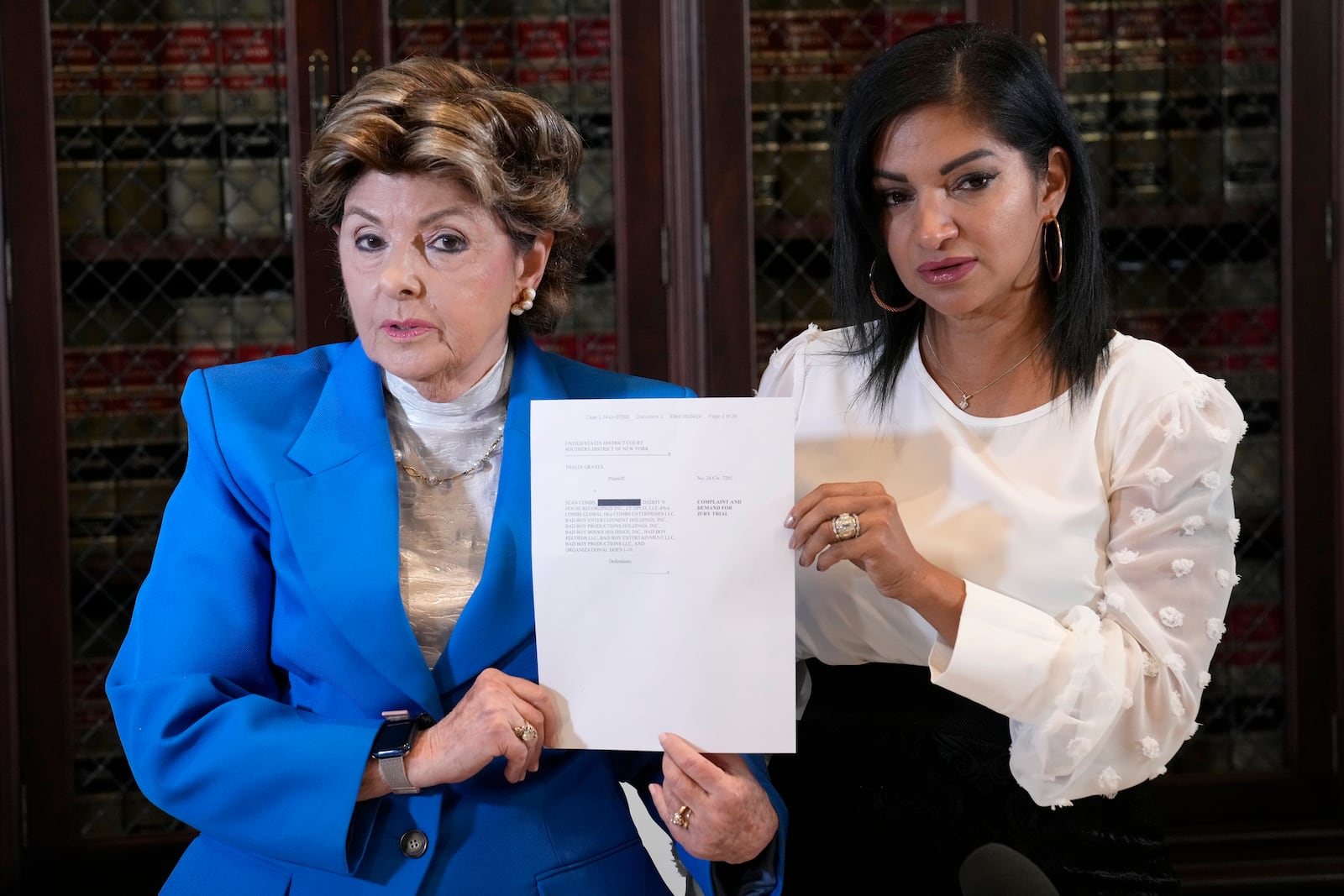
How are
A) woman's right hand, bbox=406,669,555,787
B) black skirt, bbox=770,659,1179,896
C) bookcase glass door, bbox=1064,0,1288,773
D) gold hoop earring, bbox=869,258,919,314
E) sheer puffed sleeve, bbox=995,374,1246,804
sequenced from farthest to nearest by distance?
bookcase glass door, bbox=1064,0,1288,773
gold hoop earring, bbox=869,258,919,314
black skirt, bbox=770,659,1179,896
sheer puffed sleeve, bbox=995,374,1246,804
woman's right hand, bbox=406,669,555,787

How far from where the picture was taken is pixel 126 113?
228 centimetres

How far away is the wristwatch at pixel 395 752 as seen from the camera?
122 cm

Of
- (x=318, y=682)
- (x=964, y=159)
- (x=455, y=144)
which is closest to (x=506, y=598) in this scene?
(x=318, y=682)

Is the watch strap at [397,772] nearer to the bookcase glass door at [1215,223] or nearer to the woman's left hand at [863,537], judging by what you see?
the woman's left hand at [863,537]

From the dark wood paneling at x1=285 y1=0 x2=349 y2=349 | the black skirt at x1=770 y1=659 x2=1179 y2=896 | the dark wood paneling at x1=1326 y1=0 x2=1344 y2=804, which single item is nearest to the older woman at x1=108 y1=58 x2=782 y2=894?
the black skirt at x1=770 y1=659 x2=1179 y2=896

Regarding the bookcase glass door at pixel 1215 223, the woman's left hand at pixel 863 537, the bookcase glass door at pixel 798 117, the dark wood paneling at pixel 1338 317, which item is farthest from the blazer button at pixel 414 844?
the dark wood paneling at pixel 1338 317

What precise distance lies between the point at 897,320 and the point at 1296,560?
4.35ft

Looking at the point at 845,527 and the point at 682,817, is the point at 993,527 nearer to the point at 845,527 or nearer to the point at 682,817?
the point at 845,527

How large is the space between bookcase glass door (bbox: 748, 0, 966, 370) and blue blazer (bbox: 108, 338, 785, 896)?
1.16 metres

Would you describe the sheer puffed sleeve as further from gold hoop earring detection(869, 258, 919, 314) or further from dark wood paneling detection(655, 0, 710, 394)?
dark wood paneling detection(655, 0, 710, 394)

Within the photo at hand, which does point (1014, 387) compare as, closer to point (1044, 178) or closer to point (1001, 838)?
point (1044, 178)

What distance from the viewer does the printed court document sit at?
3.96ft

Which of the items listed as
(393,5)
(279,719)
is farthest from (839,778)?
(393,5)

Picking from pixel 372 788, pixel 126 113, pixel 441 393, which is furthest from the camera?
pixel 126 113
